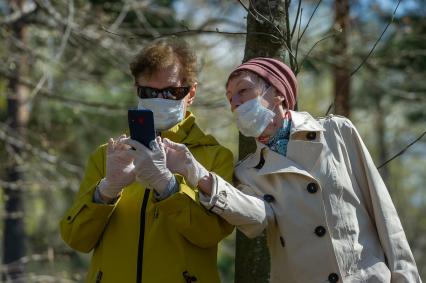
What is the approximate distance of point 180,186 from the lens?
12.1 ft

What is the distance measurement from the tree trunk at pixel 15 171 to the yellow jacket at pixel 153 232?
21.0ft

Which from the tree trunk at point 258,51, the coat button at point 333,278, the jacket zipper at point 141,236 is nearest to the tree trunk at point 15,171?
the tree trunk at point 258,51

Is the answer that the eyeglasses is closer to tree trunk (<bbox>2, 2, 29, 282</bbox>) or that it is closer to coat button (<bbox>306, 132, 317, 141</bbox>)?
coat button (<bbox>306, 132, 317, 141</bbox>)

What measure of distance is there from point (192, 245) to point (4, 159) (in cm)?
837

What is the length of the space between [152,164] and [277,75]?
0.68 meters

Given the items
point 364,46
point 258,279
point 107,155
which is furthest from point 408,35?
point 107,155

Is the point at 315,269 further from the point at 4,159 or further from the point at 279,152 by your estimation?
the point at 4,159

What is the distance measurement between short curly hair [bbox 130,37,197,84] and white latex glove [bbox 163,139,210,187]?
1.44 ft

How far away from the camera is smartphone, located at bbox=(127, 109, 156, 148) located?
3.60 metres

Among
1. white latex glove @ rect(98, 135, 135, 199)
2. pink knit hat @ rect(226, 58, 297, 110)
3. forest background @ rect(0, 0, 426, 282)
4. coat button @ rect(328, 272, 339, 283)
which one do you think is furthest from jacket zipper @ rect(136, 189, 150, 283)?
forest background @ rect(0, 0, 426, 282)

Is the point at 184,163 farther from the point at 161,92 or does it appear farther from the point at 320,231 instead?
the point at 320,231

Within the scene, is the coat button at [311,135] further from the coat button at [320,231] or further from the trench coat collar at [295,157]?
the coat button at [320,231]

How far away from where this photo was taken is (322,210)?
369cm

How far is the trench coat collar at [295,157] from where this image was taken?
3.76m
